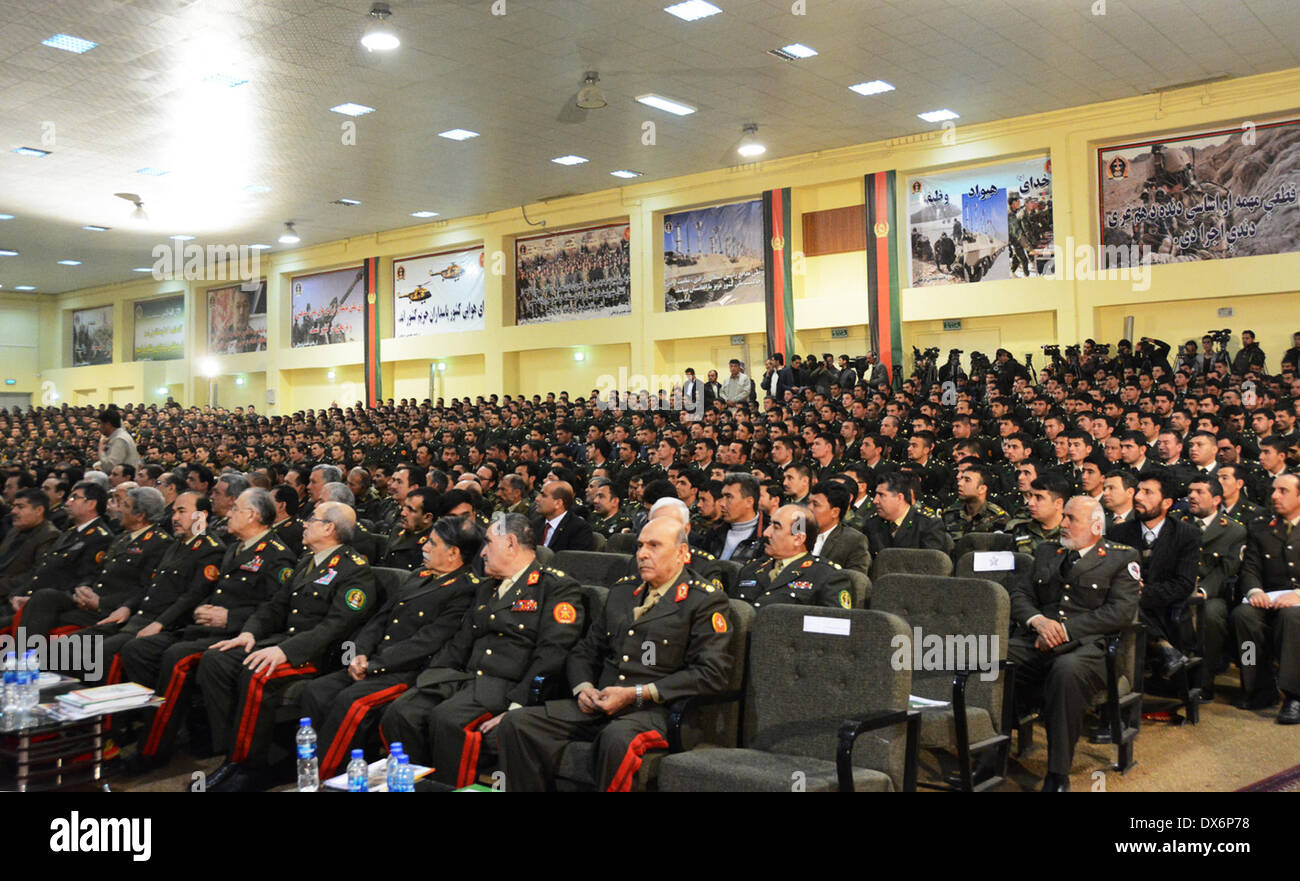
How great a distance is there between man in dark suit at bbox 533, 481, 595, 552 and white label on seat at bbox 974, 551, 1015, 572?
226 centimetres


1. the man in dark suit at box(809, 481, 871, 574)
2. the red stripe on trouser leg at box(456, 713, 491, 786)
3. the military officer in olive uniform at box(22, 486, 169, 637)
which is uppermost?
the man in dark suit at box(809, 481, 871, 574)

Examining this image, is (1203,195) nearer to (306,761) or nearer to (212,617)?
(212,617)

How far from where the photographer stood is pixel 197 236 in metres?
20.2

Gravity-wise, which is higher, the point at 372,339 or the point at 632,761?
the point at 372,339

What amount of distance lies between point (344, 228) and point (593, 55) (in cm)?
1081

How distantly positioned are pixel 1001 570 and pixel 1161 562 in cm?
96

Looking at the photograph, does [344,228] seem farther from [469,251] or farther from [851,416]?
[851,416]

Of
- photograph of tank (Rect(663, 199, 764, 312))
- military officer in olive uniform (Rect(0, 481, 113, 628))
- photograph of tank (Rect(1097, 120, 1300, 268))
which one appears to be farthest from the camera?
photograph of tank (Rect(663, 199, 764, 312))

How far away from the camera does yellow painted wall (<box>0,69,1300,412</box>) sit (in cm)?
1237

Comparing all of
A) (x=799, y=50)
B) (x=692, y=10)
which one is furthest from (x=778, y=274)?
(x=692, y=10)

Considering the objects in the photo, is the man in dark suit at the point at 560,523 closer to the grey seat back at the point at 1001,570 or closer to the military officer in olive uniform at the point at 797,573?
the military officer in olive uniform at the point at 797,573

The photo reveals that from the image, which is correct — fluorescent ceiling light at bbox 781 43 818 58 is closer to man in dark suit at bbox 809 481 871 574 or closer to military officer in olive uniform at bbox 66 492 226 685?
man in dark suit at bbox 809 481 871 574

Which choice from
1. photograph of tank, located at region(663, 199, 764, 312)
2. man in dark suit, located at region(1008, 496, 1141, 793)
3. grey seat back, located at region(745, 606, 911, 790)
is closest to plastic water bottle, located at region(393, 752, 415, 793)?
grey seat back, located at region(745, 606, 911, 790)

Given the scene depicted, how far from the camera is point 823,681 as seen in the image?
125 inches
